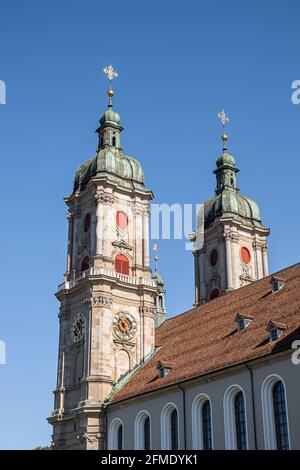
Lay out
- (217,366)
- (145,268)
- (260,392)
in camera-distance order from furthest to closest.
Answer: (145,268)
(217,366)
(260,392)

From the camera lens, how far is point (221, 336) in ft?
162

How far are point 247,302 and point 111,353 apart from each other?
10.8m

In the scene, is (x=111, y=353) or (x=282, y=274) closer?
(x=282, y=274)

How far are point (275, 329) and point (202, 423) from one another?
739cm

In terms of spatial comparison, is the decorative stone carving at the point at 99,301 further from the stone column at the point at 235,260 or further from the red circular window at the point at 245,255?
the red circular window at the point at 245,255

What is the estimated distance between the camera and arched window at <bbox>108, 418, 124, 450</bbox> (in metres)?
51.4

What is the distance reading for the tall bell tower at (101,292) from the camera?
54.4m

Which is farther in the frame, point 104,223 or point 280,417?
A: point 104,223

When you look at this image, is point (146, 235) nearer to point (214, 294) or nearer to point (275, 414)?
point (214, 294)

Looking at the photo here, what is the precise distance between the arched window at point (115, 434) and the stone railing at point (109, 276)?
428 inches

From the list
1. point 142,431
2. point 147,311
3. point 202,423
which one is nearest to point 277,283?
point 202,423

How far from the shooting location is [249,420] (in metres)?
41.1
